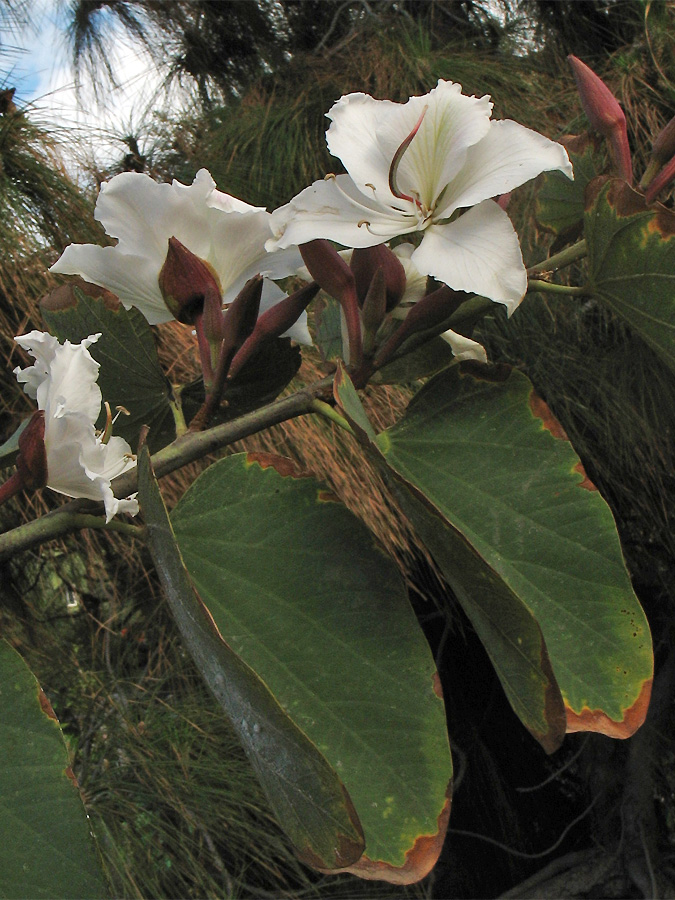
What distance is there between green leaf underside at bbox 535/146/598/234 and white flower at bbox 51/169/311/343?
0.21ft

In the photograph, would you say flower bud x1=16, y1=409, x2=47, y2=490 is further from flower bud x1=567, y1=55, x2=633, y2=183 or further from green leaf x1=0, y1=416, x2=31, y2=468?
flower bud x1=567, y1=55, x2=633, y2=183

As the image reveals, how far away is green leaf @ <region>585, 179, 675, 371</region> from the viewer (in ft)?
0.42

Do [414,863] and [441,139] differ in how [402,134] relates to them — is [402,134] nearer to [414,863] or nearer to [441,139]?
[441,139]

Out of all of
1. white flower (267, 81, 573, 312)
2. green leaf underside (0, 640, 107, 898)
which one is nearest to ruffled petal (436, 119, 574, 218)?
white flower (267, 81, 573, 312)

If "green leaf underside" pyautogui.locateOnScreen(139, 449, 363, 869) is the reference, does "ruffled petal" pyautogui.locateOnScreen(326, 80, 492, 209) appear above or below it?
above

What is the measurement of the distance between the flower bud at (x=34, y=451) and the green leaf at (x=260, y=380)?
46 millimetres

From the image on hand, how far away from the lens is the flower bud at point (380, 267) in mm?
137

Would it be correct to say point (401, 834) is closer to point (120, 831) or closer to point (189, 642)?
point (189, 642)

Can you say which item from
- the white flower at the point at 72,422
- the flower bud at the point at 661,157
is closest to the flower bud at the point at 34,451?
the white flower at the point at 72,422

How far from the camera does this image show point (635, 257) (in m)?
0.13

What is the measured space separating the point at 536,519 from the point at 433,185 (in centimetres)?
6

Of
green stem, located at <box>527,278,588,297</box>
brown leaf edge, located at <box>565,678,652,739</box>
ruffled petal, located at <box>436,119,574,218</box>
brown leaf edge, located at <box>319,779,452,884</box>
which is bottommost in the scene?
brown leaf edge, located at <box>565,678,652,739</box>

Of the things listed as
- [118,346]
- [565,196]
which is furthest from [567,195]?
[118,346]

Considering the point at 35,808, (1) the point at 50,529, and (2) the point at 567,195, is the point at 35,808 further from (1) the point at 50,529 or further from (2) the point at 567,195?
(2) the point at 567,195
